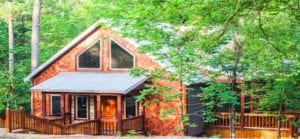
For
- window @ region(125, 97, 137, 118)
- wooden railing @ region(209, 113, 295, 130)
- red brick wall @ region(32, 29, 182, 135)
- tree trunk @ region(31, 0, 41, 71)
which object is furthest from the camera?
tree trunk @ region(31, 0, 41, 71)

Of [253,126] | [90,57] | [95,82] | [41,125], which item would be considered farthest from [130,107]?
[253,126]

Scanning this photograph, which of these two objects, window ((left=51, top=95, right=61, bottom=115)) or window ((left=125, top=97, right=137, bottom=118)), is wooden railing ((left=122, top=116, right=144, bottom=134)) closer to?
window ((left=125, top=97, right=137, bottom=118))

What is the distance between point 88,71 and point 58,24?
1417cm

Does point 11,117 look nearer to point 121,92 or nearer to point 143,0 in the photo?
point 121,92

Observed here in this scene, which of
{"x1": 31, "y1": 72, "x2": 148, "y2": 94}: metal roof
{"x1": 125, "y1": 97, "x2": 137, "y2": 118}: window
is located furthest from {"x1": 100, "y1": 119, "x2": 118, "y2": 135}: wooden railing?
{"x1": 31, "y1": 72, "x2": 148, "y2": 94}: metal roof

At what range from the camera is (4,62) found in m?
35.4

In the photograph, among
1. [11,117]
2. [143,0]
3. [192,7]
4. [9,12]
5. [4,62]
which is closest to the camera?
[192,7]

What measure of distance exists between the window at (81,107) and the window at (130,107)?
7.59 feet

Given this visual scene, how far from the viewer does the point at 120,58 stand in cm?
2514

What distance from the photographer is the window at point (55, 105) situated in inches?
1055

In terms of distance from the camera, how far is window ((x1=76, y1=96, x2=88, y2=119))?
26.0 m

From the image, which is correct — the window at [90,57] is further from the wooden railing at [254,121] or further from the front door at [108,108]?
the wooden railing at [254,121]

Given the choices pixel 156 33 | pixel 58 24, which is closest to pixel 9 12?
pixel 58 24

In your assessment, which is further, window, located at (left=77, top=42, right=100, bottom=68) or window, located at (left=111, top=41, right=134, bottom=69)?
window, located at (left=77, top=42, right=100, bottom=68)
